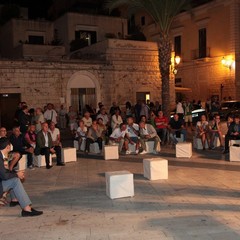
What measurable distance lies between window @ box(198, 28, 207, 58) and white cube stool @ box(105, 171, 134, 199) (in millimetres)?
25123

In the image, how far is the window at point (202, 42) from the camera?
99.7ft

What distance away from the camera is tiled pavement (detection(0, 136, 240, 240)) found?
16.9ft

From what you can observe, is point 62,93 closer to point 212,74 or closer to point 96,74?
point 96,74

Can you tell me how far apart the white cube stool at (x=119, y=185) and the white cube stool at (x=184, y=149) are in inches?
178

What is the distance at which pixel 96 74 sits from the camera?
2200 cm

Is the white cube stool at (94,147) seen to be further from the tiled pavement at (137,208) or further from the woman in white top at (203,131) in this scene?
the woman in white top at (203,131)

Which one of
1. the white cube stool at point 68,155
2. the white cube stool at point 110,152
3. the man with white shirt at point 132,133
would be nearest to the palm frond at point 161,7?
the man with white shirt at point 132,133

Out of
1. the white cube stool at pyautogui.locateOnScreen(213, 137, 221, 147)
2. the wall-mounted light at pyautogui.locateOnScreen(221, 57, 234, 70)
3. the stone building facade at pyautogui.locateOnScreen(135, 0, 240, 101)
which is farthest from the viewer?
the wall-mounted light at pyautogui.locateOnScreen(221, 57, 234, 70)

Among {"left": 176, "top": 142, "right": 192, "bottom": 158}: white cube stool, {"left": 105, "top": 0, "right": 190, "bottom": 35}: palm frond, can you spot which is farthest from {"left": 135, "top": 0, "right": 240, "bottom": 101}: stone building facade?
{"left": 176, "top": 142, "right": 192, "bottom": 158}: white cube stool

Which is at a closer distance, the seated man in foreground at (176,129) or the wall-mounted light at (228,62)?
the seated man in foreground at (176,129)

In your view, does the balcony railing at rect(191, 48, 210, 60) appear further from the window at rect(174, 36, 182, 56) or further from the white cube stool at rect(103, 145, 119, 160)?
the white cube stool at rect(103, 145, 119, 160)

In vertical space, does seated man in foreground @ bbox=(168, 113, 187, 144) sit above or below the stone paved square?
above

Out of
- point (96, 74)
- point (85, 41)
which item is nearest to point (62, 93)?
point (96, 74)

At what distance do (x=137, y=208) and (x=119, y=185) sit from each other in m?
0.78
